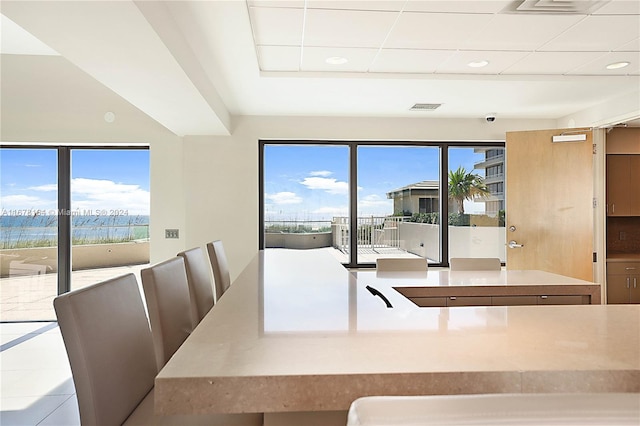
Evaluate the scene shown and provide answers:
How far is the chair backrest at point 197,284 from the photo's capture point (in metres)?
2.24

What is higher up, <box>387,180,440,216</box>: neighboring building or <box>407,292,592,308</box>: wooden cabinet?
<box>387,180,440,216</box>: neighboring building

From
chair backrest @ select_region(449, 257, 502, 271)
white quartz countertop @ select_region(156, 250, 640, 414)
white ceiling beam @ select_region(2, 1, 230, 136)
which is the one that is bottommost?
chair backrest @ select_region(449, 257, 502, 271)

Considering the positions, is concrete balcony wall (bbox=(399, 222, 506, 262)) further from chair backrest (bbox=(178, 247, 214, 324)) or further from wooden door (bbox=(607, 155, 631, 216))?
chair backrest (bbox=(178, 247, 214, 324))

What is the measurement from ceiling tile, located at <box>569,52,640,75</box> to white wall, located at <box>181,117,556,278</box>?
1.82 metres

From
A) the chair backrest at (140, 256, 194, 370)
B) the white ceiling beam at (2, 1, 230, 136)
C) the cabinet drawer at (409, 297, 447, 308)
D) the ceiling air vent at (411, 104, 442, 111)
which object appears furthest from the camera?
the ceiling air vent at (411, 104, 442, 111)

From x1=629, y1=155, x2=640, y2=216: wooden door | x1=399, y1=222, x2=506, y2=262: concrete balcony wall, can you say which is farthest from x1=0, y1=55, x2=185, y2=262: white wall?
x1=629, y1=155, x2=640, y2=216: wooden door

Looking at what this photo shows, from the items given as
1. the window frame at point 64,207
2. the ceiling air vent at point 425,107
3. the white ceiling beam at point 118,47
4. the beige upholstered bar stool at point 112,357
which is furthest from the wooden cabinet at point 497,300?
the window frame at point 64,207

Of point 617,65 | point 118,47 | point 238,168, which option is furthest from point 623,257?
point 118,47

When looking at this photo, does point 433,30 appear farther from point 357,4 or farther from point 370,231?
point 370,231

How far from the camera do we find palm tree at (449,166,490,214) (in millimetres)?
5398

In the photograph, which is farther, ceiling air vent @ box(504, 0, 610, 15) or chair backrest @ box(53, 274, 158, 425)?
ceiling air vent @ box(504, 0, 610, 15)

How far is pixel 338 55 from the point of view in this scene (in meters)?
3.22

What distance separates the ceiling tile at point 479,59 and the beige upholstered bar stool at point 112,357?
109 inches

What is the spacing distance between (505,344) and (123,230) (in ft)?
15.9
